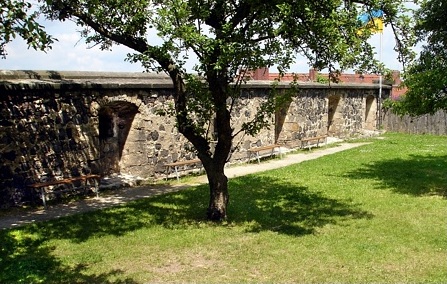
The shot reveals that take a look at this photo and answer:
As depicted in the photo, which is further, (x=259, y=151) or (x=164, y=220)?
(x=259, y=151)

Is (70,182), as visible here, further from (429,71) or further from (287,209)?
(429,71)

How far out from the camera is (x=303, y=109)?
16.7 metres

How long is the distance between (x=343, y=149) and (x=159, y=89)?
8340 mm

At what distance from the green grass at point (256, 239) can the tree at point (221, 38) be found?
1.00m

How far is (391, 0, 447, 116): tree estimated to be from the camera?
8250 millimetres

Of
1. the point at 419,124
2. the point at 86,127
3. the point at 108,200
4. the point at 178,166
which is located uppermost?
the point at 86,127

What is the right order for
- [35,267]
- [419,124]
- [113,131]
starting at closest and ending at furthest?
[35,267] → [113,131] → [419,124]

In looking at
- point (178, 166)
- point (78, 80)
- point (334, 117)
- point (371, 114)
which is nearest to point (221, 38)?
point (78, 80)

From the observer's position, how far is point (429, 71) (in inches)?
330

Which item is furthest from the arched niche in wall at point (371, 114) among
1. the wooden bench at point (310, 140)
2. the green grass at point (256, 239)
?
the green grass at point (256, 239)

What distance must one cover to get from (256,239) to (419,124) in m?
18.3

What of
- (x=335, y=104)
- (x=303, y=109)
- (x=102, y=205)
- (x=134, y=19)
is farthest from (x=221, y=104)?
(x=335, y=104)

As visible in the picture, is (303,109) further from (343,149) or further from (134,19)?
(134,19)

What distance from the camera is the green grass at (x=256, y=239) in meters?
4.93
